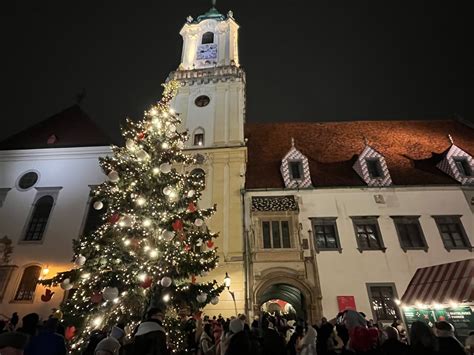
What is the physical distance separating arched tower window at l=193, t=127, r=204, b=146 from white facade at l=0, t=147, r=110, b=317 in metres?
5.69

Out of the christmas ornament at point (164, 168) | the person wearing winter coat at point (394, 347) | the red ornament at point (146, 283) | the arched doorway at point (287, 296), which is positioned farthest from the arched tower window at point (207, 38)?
the person wearing winter coat at point (394, 347)

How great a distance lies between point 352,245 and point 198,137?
1144 centimetres

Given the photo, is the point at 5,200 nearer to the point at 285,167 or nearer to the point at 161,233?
the point at 161,233

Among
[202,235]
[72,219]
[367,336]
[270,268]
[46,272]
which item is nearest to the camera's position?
[367,336]

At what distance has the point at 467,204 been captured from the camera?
15.6m

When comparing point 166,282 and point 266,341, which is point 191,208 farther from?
point 266,341

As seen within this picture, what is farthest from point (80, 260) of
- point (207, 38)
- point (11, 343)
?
point (207, 38)

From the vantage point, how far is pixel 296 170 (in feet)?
57.7

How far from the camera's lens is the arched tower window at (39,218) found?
16.6 metres

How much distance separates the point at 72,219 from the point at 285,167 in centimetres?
1286

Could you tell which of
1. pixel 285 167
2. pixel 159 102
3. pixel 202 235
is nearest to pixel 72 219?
pixel 159 102

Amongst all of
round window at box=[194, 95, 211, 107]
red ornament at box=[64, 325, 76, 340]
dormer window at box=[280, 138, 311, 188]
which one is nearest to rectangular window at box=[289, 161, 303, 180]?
dormer window at box=[280, 138, 311, 188]

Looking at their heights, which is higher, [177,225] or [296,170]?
[296,170]

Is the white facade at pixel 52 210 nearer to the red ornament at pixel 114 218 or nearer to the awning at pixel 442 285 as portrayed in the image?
the red ornament at pixel 114 218
